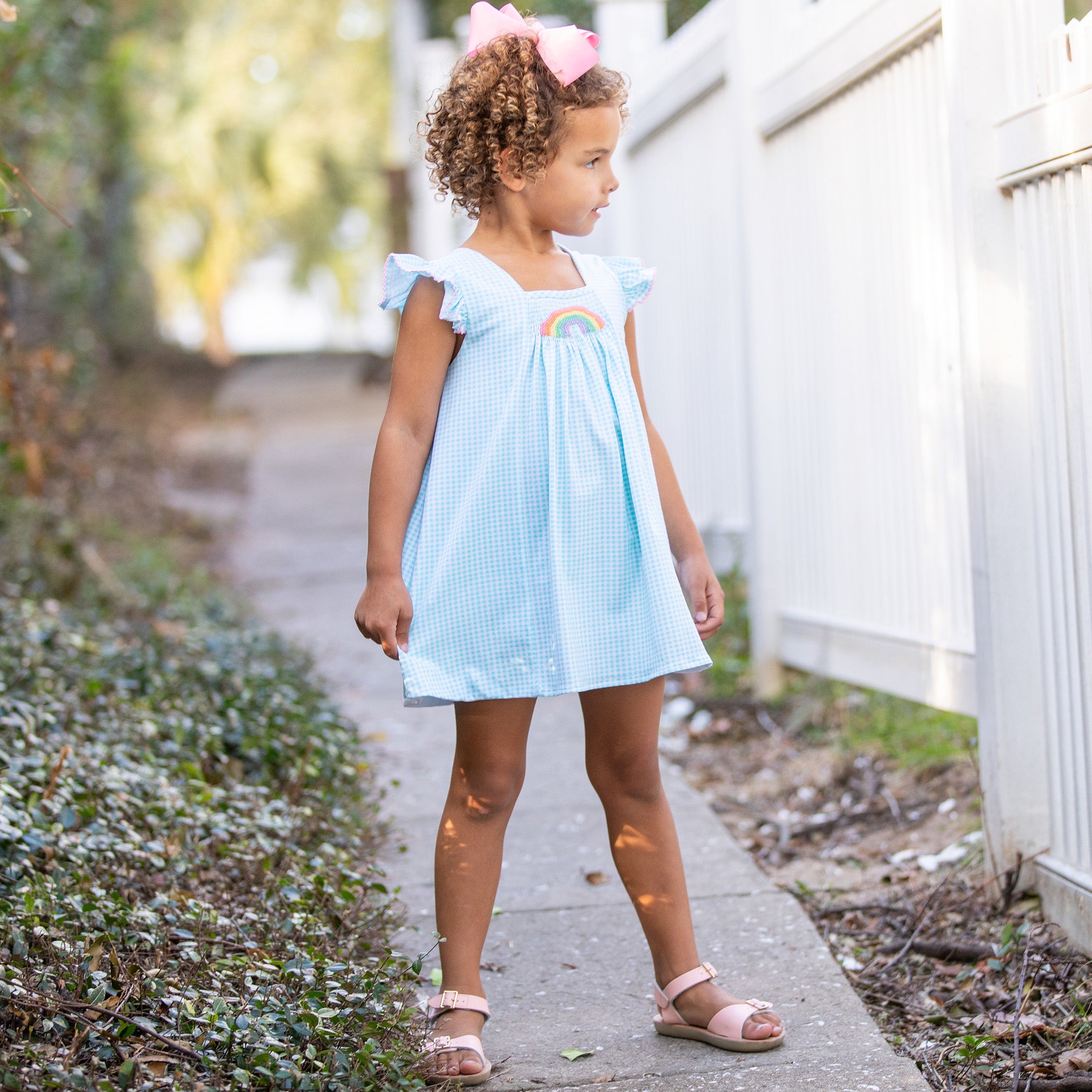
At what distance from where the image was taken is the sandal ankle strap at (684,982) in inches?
81.1

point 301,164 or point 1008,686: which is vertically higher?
point 301,164

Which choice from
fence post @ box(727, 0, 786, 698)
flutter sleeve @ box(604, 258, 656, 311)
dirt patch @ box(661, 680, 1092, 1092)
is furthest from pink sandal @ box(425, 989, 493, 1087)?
fence post @ box(727, 0, 786, 698)

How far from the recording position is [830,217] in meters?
3.50

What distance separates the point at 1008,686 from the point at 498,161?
135cm

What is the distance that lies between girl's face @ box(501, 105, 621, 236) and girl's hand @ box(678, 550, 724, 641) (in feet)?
1.96

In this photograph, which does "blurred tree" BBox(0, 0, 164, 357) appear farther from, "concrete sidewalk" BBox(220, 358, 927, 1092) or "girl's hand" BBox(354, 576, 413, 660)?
"concrete sidewalk" BBox(220, 358, 927, 1092)

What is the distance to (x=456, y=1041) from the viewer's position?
1949mm

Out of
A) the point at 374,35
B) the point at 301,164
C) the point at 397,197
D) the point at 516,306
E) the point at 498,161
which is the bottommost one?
the point at 516,306

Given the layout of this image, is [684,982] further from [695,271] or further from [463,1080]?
[695,271]

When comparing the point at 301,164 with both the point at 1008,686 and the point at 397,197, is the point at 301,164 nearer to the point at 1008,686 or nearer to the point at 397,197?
the point at 397,197

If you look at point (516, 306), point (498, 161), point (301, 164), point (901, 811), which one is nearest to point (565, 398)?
point (516, 306)

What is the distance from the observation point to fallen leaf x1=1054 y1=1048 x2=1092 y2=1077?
6.17 feet

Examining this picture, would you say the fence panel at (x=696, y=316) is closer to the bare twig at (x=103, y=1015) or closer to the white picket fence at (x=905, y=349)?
the white picket fence at (x=905, y=349)

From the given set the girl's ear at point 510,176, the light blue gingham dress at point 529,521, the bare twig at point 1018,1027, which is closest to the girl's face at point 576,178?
the girl's ear at point 510,176
